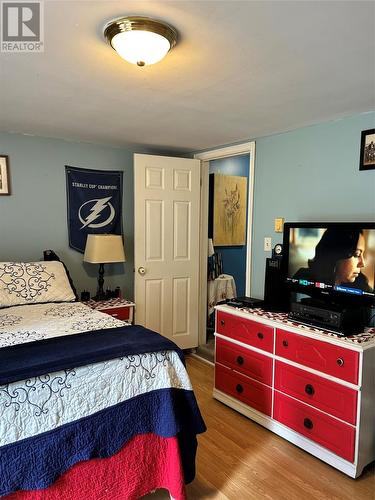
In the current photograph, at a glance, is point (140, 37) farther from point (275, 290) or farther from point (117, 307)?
point (117, 307)

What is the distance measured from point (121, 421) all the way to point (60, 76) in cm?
176

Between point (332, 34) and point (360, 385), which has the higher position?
point (332, 34)

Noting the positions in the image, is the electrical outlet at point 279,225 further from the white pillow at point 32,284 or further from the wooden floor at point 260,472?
the white pillow at point 32,284

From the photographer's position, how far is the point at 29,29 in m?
1.45

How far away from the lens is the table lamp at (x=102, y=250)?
3298mm

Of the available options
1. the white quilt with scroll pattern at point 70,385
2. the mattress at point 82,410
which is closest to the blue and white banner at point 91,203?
the white quilt with scroll pattern at point 70,385

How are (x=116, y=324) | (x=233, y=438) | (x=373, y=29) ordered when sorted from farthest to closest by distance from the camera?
(x=233, y=438), (x=116, y=324), (x=373, y=29)

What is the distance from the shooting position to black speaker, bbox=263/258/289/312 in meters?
2.74

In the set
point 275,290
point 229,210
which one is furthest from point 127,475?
point 229,210

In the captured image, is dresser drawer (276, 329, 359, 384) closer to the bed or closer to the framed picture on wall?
the bed

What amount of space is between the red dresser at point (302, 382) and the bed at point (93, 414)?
802mm

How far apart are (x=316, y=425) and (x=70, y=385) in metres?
1.53

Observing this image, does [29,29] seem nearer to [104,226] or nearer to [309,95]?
[309,95]

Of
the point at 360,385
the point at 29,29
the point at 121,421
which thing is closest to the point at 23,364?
the point at 121,421
